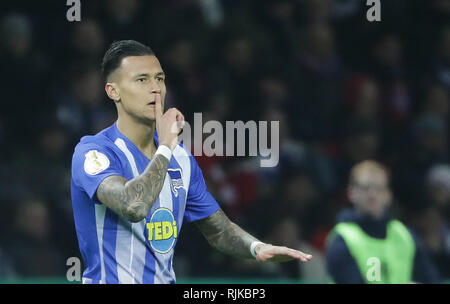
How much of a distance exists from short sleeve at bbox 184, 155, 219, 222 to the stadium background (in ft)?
7.03

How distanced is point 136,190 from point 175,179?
521 mm

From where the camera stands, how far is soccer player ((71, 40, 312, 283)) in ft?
10.8

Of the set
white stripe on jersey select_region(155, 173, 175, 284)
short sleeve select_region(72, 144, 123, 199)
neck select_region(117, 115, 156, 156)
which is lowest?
white stripe on jersey select_region(155, 173, 175, 284)

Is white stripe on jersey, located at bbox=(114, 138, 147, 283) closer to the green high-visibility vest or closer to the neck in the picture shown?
the neck

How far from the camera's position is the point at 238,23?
26.4 ft

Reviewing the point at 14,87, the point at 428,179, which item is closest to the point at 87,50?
the point at 14,87

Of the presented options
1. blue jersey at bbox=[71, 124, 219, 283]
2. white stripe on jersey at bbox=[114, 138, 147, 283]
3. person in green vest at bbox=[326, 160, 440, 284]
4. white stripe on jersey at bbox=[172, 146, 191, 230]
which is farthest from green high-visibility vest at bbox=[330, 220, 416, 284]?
white stripe on jersey at bbox=[114, 138, 147, 283]

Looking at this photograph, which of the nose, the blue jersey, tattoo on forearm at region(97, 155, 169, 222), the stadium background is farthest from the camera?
the stadium background

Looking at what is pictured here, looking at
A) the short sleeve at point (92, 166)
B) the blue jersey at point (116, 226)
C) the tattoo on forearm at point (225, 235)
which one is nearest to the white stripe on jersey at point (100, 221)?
the blue jersey at point (116, 226)

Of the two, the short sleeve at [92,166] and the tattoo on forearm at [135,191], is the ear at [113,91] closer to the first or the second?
the short sleeve at [92,166]

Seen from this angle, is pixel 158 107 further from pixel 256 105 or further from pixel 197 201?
pixel 256 105

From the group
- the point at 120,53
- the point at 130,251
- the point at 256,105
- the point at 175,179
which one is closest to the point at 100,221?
the point at 130,251

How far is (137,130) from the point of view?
3.65m

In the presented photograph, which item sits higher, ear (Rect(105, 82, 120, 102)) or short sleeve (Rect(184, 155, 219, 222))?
ear (Rect(105, 82, 120, 102))
